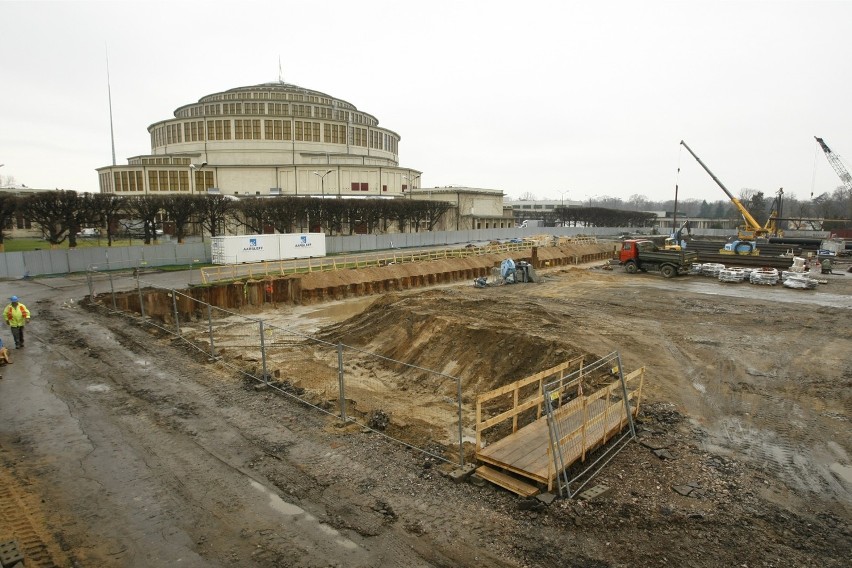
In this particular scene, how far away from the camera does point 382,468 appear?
345 inches

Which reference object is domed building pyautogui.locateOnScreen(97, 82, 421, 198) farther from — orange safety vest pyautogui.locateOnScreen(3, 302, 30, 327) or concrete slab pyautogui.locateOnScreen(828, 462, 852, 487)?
concrete slab pyautogui.locateOnScreen(828, 462, 852, 487)

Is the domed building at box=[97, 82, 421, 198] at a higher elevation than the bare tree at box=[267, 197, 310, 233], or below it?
higher

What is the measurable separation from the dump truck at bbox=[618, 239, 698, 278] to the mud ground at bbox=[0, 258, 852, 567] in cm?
2165

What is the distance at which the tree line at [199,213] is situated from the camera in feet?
129

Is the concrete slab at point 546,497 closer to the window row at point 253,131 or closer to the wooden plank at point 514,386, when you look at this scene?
the wooden plank at point 514,386

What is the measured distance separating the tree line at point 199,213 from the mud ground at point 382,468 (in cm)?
2733

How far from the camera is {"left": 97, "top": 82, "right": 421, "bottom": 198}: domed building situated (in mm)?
70750

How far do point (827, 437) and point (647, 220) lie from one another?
133917 mm

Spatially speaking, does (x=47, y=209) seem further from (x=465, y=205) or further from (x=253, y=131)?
(x=465, y=205)

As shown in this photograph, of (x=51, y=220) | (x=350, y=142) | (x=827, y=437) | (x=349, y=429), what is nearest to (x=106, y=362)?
(x=349, y=429)

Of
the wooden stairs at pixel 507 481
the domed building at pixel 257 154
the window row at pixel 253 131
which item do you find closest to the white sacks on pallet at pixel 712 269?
the wooden stairs at pixel 507 481

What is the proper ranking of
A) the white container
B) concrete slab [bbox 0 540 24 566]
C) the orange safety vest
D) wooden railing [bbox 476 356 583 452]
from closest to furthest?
concrete slab [bbox 0 540 24 566] < wooden railing [bbox 476 356 583 452] < the orange safety vest < the white container

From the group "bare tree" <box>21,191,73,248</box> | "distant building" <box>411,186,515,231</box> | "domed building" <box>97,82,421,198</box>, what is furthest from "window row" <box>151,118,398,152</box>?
"bare tree" <box>21,191,73,248</box>

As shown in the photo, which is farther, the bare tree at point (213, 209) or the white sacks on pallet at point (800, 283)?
the bare tree at point (213, 209)
